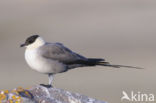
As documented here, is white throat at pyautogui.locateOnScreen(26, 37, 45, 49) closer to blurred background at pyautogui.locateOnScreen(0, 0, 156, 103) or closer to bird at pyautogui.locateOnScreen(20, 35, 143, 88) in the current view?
bird at pyautogui.locateOnScreen(20, 35, 143, 88)

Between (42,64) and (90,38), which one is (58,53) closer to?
(42,64)

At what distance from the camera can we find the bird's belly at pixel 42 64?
9.40 metres

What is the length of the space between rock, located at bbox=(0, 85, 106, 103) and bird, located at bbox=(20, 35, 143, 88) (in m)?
0.98

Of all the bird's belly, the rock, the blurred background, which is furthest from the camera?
the blurred background

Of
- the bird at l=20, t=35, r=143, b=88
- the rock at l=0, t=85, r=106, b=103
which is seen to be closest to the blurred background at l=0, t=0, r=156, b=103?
the bird at l=20, t=35, r=143, b=88

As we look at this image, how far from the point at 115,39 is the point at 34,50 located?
16.9 meters

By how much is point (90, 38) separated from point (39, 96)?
1903 cm

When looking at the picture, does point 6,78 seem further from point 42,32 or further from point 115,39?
point 42,32

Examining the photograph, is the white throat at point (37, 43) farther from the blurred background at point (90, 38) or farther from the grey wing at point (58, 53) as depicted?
the blurred background at point (90, 38)

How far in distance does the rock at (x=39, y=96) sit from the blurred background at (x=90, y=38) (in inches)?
239

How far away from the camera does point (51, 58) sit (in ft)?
32.5

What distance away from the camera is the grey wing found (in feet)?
31.9

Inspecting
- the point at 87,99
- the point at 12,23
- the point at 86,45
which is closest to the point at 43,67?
the point at 87,99

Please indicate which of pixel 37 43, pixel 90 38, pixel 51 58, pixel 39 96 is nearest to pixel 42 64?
pixel 37 43
